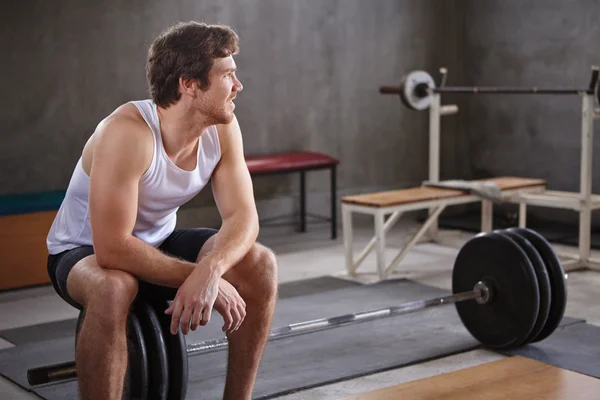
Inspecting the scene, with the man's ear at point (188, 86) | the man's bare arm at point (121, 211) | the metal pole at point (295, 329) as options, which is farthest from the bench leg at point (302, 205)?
the man's bare arm at point (121, 211)

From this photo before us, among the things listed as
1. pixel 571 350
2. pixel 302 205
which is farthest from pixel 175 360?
pixel 302 205

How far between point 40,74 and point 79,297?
3263mm

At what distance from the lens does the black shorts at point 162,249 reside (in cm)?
245

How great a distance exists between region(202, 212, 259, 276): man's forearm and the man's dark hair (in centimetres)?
37

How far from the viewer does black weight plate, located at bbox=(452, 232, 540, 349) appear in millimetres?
3254

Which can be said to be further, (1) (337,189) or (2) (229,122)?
(1) (337,189)

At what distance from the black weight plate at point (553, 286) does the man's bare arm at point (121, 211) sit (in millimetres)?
1529

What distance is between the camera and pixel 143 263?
7.64ft

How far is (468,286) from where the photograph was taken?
135 inches

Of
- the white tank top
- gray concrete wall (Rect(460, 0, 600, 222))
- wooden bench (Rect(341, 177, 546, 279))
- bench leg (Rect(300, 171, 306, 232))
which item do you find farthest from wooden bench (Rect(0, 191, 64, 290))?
gray concrete wall (Rect(460, 0, 600, 222))

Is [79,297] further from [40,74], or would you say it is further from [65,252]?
[40,74]

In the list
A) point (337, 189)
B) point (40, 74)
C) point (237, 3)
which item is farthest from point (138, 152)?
point (337, 189)

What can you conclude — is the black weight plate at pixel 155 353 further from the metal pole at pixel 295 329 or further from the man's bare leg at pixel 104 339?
the metal pole at pixel 295 329

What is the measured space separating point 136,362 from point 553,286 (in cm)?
166
